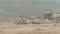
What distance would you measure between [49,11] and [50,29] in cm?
41

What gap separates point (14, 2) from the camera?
4.66 ft

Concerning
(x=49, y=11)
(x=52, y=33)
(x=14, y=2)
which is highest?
(x=14, y=2)

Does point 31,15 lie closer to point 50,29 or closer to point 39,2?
point 39,2

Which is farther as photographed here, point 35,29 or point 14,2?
point 14,2

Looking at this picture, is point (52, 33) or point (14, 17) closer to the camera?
point (52, 33)

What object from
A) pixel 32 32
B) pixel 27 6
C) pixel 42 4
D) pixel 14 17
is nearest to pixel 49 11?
pixel 42 4

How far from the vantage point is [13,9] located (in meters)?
1.41

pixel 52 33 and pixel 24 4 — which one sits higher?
pixel 24 4

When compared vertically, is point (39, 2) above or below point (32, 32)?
above

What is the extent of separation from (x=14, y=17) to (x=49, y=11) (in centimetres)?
35

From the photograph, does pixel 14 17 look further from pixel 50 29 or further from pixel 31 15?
pixel 50 29

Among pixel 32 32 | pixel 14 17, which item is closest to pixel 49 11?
pixel 14 17

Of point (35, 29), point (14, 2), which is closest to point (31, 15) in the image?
point (14, 2)

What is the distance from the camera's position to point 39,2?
4.69 feet
